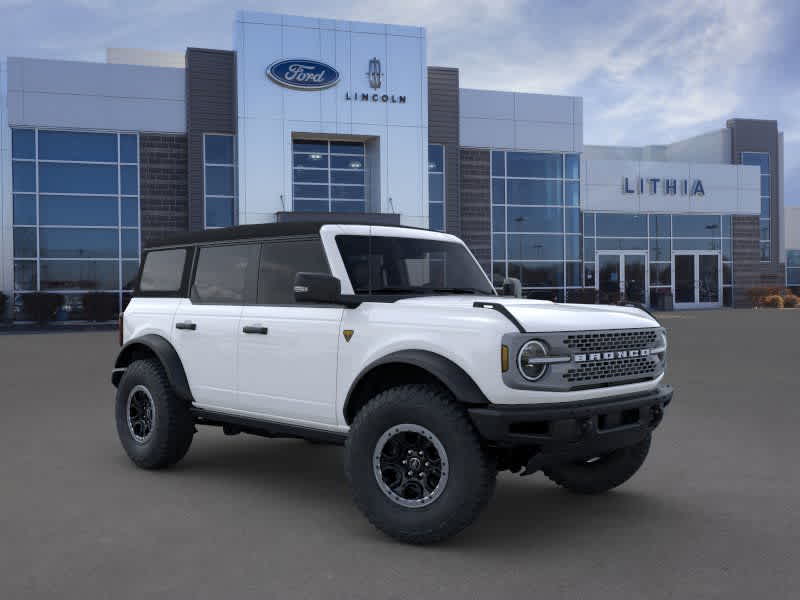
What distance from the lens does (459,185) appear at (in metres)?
33.4

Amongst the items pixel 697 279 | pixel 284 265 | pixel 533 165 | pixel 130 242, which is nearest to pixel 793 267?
pixel 697 279

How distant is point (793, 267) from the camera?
183 ft

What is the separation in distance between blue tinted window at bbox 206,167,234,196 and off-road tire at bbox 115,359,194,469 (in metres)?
24.0

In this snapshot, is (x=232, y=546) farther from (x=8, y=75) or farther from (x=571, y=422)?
(x=8, y=75)

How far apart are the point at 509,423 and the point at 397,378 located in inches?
37.4

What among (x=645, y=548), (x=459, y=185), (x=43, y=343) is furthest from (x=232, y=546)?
(x=459, y=185)

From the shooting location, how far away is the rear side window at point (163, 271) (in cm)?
682

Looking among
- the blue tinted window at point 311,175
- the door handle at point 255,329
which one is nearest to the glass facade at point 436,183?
the blue tinted window at point 311,175

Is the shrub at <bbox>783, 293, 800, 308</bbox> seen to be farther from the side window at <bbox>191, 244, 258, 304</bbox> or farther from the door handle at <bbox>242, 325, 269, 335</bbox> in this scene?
the door handle at <bbox>242, 325, 269, 335</bbox>

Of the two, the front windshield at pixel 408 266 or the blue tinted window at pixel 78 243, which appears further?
the blue tinted window at pixel 78 243

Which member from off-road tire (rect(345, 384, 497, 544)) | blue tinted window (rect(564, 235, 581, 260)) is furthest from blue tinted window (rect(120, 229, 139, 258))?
off-road tire (rect(345, 384, 497, 544))

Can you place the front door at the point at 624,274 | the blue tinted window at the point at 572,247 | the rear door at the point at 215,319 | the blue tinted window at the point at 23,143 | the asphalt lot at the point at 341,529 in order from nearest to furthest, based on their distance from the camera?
1. the asphalt lot at the point at 341,529
2. the rear door at the point at 215,319
3. the blue tinted window at the point at 23,143
4. the blue tinted window at the point at 572,247
5. the front door at the point at 624,274

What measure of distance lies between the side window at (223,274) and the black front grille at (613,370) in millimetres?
2587

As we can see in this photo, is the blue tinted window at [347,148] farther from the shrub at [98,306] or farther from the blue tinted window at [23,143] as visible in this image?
the blue tinted window at [23,143]
